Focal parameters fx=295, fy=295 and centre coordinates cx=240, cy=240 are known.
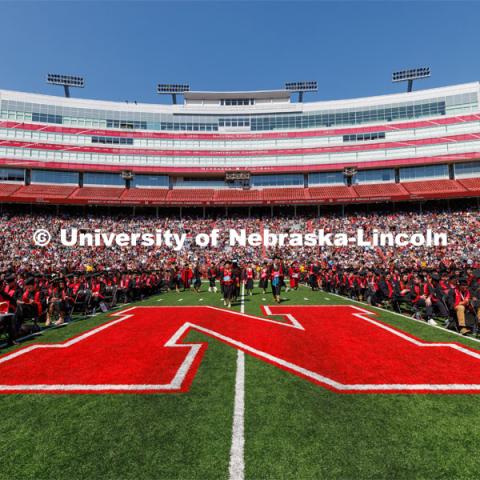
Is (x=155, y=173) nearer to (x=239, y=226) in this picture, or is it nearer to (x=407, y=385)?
(x=239, y=226)

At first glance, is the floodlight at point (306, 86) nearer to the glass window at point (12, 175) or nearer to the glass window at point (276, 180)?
the glass window at point (276, 180)

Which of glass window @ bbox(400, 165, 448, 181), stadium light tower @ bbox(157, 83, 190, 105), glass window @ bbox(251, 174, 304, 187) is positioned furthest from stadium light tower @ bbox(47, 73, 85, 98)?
glass window @ bbox(400, 165, 448, 181)

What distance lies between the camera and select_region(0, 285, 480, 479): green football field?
320 cm

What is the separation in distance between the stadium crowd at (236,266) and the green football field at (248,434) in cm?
574

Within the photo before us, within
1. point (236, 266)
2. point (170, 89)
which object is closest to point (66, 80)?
point (170, 89)

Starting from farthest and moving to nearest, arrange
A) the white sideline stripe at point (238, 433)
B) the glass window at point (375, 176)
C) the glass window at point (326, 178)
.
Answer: the glass window at point (326, 178)
the glass window at point (375, 176)
the white sideline stripe at point (238, 433)

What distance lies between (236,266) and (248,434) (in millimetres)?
12935

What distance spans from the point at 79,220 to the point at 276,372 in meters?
45.0

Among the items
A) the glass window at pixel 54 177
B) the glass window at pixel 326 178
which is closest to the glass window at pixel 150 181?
the glass window at pixel 54 177

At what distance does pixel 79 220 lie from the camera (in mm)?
43281

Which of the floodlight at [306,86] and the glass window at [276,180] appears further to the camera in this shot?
the floodlight at [306,86]

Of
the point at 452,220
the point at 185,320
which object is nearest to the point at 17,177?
the point at 185,320

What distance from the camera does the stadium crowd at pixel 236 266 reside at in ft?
35.3

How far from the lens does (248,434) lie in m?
3.79
